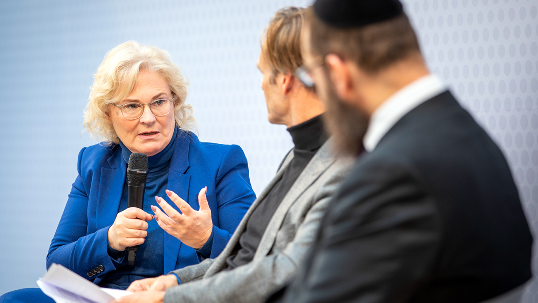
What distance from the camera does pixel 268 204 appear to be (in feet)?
4.55

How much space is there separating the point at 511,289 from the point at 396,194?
0.23 meters

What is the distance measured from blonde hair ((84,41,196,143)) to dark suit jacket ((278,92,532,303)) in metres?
1.51

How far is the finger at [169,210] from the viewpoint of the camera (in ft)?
5.00

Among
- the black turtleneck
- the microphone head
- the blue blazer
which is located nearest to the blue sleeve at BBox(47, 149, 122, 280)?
the blue blazer

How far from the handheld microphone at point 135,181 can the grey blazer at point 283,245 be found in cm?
56

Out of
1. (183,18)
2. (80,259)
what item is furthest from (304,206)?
(183,18)

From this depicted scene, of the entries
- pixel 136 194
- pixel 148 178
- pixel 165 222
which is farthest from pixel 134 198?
pixel 148 178

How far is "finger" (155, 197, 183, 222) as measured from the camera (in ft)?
5.00

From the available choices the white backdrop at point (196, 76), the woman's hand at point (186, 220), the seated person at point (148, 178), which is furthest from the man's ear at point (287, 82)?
the white backdrop at point (196, 76)

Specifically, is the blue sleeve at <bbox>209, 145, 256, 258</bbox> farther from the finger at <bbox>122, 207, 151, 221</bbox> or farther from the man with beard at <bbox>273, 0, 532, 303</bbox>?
the man with beard at <bbox>273, 0, 532, 303</bbox>

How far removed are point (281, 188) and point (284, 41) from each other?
42cm

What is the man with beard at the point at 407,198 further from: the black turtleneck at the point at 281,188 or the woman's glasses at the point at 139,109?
the woman's glasses at the point at 139,109

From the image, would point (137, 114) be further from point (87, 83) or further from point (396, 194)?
point (87, 83)

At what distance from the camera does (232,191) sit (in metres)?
1.95
